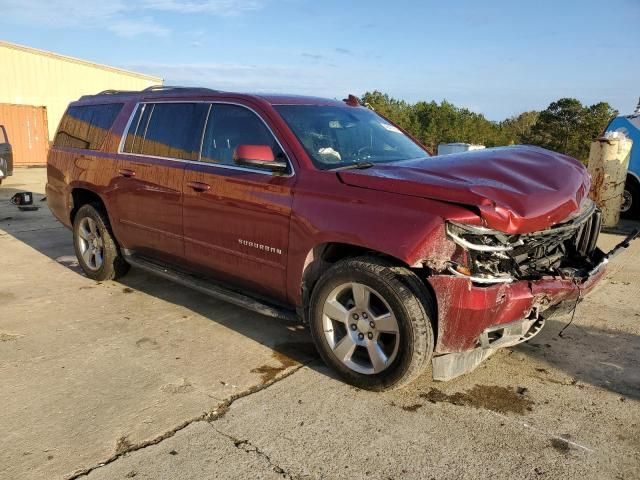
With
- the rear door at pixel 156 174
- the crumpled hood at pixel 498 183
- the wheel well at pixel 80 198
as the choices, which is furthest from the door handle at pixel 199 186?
the wheel well at pixel 80 198

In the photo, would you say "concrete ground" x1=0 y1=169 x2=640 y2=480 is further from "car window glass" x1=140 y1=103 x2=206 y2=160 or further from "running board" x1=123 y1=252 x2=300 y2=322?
"car window glass" x1=140 y1=103 x2=206 y2=160

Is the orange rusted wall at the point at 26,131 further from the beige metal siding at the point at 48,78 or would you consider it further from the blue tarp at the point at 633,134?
the blue tarp at the point at 633,134

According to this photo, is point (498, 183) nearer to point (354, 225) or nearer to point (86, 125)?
point (354, 225)

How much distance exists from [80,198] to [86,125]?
2.60 ft

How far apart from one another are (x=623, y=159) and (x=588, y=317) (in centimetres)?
553

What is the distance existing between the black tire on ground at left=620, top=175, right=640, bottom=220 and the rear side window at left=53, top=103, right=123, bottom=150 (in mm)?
9415

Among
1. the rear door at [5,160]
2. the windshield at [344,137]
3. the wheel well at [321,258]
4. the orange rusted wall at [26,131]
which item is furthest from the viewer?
the orange rusted wall at [26,131]

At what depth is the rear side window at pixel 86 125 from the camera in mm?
5398

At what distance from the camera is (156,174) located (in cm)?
463

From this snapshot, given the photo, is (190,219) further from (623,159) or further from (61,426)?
(623,159)

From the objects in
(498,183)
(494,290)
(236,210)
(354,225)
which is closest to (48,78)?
(236,210)

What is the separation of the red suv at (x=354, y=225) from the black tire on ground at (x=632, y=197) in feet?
24.7

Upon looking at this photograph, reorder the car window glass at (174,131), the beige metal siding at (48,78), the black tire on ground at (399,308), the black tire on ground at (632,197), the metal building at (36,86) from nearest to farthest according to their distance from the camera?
1. the black tire on ground at (399,308)
2. the car window glass at (174,131)
3. the black tire on ground at (632,197)
4. the metal building at (36,86)
5. the beige metal siding at (48,78)

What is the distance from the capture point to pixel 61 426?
297 cm
